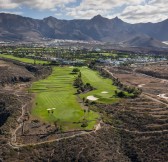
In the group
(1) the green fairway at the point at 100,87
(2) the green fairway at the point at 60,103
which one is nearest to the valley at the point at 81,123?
(2) the green fairway at the point at 60,103

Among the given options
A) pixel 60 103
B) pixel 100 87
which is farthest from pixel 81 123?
pixel 100 87

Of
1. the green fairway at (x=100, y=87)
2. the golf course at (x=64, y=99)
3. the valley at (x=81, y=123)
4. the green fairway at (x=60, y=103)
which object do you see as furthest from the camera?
the green fairway at (x=100, y=87)

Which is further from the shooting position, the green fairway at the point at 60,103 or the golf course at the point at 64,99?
the golf course at the point at 64,99

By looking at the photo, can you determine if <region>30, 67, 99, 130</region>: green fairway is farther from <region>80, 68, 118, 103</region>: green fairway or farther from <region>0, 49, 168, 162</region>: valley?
<region>80, 68, 118, 103</region>: green fairway

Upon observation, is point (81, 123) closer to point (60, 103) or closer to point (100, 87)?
point (60, 103)

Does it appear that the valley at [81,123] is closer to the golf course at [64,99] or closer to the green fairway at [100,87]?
the golf course at [64,99]

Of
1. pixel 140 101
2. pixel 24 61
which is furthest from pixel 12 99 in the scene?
pixel 24 61

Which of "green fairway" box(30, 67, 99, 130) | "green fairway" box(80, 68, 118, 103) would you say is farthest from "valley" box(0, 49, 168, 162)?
"green fairway" box(80, 68, 118, 103)
